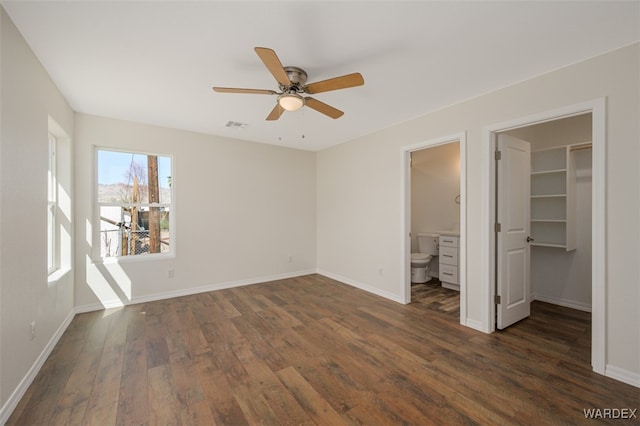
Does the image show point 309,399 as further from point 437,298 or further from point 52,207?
point 52,207

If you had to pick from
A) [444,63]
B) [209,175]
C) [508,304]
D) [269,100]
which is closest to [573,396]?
[508,304]

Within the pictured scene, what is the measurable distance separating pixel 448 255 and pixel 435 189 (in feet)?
4.83

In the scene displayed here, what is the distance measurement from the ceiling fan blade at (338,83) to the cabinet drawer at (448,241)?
3.38 metres

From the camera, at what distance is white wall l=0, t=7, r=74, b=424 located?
172 cm

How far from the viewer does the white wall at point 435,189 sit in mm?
5090

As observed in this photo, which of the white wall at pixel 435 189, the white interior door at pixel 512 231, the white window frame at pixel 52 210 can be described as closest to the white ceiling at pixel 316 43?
the white window frame at pixel 52 210

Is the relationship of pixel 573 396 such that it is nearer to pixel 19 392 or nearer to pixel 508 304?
pixel 508 304

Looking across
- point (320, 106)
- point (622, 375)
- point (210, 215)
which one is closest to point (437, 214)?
point (622, 375)

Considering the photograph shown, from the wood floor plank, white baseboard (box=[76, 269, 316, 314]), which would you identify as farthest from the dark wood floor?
white baseboard (box=[76, 269, 316, 314])

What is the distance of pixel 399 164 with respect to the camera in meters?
3.84

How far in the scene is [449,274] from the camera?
444 centimetres

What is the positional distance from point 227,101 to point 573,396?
400cm

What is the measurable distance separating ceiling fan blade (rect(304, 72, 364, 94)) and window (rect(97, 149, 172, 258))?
3.05 metres

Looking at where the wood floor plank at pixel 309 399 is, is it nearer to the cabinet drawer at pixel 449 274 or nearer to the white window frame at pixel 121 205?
the white window frame at pixel 121 205
